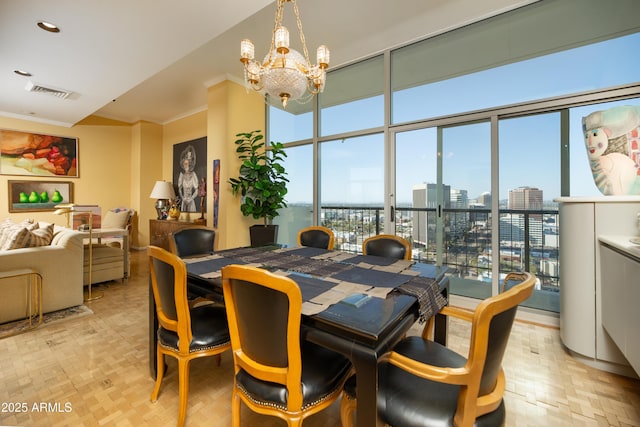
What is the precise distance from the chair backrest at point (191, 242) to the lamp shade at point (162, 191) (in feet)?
12.3

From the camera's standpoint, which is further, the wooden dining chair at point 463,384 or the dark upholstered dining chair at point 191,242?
the dark upholstered dining chair at point 191,242

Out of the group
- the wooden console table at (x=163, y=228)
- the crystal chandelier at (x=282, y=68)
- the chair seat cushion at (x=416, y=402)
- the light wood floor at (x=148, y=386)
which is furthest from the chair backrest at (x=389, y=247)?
the wooden console table at (x=163, y=228)

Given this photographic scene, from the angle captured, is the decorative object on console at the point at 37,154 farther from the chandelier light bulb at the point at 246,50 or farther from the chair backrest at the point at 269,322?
the chair backrest at the point at 269,322

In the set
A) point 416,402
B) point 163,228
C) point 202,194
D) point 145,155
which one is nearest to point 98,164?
point 145,155

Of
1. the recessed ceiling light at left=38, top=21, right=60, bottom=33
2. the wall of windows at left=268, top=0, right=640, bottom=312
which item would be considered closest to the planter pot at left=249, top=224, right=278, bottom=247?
the wall of windows at left=268, top=0, right=640, bottom=312

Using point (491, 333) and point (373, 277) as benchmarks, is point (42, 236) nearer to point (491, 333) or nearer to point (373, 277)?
point (373, 277)

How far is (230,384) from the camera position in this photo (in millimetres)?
1768

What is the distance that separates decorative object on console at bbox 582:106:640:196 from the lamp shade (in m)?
6.26

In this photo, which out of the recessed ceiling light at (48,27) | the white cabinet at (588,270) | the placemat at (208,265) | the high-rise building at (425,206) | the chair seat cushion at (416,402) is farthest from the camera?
the high-rise building at (425,206)

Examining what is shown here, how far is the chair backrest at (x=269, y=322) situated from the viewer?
3.03 ft

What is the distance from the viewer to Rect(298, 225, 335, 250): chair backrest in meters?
2.61

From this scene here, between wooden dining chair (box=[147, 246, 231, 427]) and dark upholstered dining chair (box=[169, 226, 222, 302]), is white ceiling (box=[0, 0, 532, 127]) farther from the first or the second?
wooden dining chair (box=[147, 246, 231, 427])

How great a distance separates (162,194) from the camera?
546 centimetres

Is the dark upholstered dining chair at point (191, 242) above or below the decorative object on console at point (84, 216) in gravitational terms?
below
